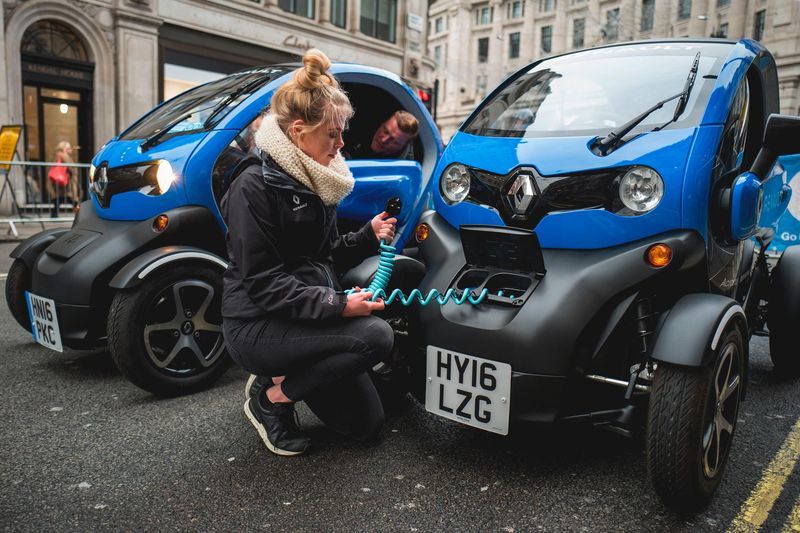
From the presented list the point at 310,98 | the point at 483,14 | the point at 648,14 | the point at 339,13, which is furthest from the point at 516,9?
the point at 310,98

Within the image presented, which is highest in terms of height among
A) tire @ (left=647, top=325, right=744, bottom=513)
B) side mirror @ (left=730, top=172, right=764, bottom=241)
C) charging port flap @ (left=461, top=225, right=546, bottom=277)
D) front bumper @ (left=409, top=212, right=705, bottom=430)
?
side mirror @ (left=730, top=172, right=764, bottom=241)

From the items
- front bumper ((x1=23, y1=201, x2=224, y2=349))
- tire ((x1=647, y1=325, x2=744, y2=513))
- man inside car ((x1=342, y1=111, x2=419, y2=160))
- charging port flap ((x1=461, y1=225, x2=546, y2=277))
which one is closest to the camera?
tire ((x1=647, y1=325, x2=744, y2=513))

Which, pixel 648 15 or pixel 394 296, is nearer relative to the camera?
pixel 394 296

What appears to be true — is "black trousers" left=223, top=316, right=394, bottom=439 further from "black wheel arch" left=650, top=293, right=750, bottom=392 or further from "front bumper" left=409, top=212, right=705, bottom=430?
"black wheel arch" left=650, top=293, right=750, bottom=392

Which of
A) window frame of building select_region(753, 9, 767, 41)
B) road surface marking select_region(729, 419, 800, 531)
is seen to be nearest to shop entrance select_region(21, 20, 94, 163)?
road surface marking select_region(729, 419, 800, 531)

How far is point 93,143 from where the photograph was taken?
1531cm

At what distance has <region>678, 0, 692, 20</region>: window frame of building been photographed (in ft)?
158

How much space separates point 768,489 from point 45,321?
3393 millimetres

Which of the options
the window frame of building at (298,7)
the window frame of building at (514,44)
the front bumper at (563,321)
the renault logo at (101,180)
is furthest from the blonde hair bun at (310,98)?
the window frame of building at (514,44)

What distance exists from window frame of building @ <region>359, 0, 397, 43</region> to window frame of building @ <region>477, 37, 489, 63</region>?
45814mm

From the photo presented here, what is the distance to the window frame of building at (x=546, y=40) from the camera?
60.5 m

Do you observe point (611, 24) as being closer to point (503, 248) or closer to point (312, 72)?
point (503, 248)

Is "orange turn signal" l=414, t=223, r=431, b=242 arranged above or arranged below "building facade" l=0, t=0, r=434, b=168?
below

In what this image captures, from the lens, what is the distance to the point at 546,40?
61.0 meters
